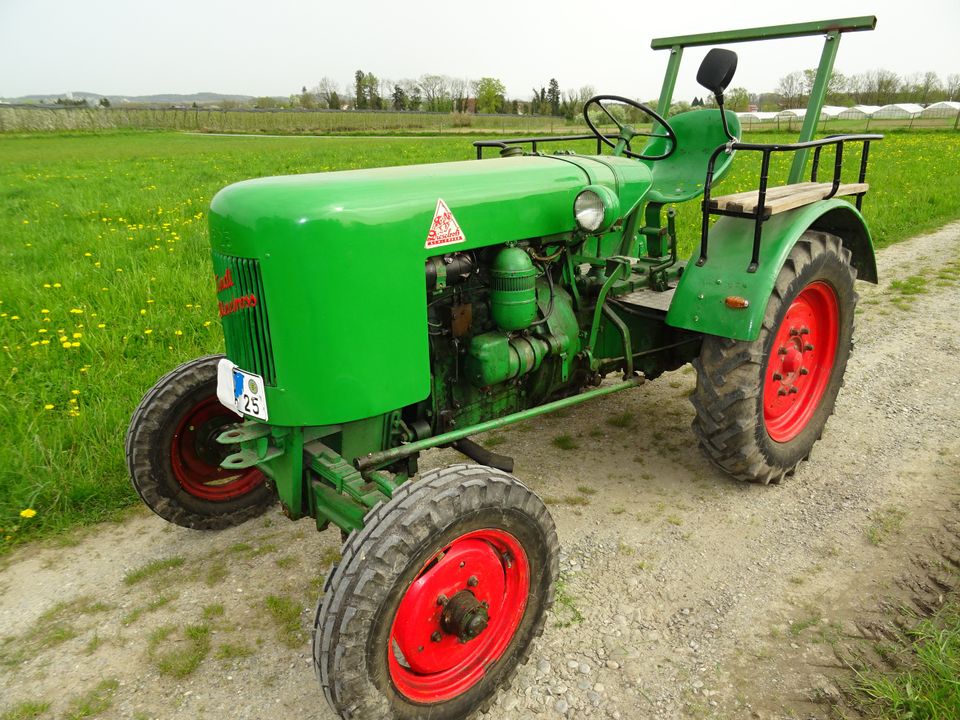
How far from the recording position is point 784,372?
3322mm

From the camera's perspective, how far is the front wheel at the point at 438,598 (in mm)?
1788

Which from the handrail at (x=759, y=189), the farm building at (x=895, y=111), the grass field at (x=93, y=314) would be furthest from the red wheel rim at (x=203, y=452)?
the farm building at (x=895, y=111)

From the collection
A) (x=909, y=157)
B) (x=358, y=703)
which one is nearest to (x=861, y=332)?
(x=358, y=703)

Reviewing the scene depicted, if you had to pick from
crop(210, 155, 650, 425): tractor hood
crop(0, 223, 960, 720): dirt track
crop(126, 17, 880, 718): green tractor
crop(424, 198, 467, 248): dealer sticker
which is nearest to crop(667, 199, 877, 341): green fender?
crop(126, 17, 880, 718): green tractor

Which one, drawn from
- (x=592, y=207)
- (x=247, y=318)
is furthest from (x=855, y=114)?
(x=247, y=318)

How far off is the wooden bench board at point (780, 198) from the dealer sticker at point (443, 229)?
1.26 meters

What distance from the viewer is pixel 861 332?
17.2 feet

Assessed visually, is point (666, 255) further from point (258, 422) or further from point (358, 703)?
point (358, 703)

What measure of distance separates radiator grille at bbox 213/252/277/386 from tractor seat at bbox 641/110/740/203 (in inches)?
94.9

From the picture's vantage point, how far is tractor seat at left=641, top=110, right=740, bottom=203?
3.71 metres

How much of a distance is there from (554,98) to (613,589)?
68483 mm

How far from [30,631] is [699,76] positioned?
3.52 m

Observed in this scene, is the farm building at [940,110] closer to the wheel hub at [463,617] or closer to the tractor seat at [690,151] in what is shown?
the tractor seat at [690,151]

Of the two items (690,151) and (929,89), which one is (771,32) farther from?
(929,89)
